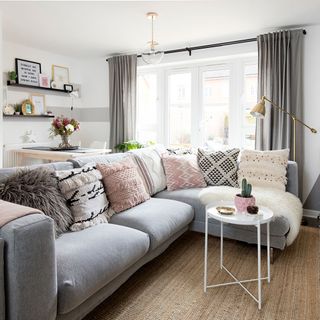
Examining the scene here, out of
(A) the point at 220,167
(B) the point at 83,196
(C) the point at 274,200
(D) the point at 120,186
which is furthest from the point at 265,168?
(B) the point at 83,196

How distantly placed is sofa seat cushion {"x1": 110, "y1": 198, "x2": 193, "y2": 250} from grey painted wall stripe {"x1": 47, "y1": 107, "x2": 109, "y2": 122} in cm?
318

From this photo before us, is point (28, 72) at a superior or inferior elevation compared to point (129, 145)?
superior

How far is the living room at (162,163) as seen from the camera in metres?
1.66

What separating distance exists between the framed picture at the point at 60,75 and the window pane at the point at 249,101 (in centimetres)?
317

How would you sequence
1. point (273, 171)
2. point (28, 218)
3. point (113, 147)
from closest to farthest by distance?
point (28, 218), point (273, 171), point (113, 147)

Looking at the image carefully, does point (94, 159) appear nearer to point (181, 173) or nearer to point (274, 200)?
point (181, 173)

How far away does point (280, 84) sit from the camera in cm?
358

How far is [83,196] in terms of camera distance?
6.66 ft

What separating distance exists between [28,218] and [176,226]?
1.32m

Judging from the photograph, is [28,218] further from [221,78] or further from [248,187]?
[221,78]

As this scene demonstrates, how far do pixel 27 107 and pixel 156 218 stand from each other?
3418mm

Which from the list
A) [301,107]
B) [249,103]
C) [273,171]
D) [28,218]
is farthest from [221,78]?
[28,218]

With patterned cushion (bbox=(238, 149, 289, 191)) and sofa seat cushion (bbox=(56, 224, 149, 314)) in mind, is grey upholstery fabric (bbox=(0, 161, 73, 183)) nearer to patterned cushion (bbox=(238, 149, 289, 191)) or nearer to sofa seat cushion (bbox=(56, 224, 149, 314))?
sofa seat cushion (bbox=(56, 224, 149, 314))

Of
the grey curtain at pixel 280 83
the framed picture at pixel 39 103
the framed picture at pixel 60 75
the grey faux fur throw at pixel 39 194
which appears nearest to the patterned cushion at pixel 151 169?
the grey faux fur throw at pixel 39 194
